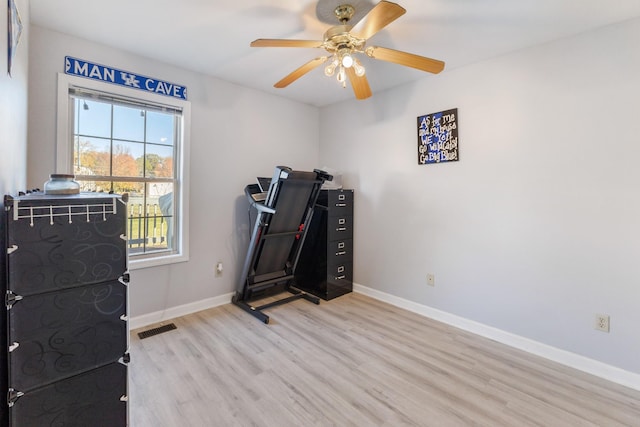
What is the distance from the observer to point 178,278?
115 inches

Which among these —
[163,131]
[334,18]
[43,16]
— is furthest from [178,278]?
[334,18]

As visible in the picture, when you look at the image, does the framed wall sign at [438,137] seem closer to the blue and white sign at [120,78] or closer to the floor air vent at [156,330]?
the blue and white sign at [120,78]

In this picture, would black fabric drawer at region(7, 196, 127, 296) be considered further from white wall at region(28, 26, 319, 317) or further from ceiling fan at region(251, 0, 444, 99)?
white wall at region(28, 26, 319, 317)

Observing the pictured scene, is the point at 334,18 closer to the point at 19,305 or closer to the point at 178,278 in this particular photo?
the point at 19,305

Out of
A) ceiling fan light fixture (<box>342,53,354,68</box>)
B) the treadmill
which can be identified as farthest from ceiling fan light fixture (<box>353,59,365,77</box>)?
the treadmill

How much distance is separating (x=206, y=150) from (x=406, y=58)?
7.05 feet

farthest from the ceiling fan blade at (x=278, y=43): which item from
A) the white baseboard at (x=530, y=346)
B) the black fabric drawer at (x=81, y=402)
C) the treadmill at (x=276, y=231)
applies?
the white baseboard at (x=530, y=346)

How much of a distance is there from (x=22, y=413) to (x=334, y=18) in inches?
99.8

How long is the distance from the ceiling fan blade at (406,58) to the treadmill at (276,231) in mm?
1217

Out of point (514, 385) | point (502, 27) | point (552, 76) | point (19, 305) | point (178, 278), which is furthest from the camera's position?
point (178, 278)

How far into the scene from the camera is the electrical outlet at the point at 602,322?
2062 millimetres

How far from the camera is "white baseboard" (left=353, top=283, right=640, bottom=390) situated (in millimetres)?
2008

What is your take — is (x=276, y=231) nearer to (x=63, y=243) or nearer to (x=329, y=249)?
(x=329, y=249)

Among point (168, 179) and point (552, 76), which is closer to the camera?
point (552, 76)
